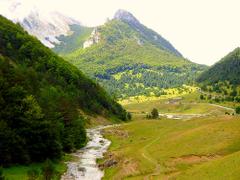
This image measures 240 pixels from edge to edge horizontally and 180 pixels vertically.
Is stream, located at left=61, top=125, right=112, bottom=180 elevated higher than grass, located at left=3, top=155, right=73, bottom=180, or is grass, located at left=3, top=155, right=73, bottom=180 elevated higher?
grass, located at left=3, top=155, right=73, bottom=180

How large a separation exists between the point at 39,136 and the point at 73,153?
2535cm

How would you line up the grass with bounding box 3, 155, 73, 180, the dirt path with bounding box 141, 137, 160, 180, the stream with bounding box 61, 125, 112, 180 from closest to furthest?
the grass with bounding box 3, 155, 73, 180
the dirt path with bounding box 141, 137, 160, 180
the stream with bounding box 61, 125, 112, 180

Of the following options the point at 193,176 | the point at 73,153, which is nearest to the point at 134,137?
the point at 73,153

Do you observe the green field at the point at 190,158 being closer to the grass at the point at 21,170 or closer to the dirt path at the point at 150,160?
the dirt path at the point at 150,160

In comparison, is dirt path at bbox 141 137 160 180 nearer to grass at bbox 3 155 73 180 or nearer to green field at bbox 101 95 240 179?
green field at bbox 101 95 240 179

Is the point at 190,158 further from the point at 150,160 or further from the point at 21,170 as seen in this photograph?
the point at 21,170

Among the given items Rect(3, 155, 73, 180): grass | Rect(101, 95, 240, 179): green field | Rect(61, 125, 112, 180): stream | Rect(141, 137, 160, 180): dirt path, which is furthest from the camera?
Rect(61, 125, 112, 180): stream

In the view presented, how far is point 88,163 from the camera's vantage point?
90688mm

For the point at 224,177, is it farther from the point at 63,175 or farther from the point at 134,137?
the point at 134,137

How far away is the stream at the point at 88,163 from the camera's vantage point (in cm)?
7472

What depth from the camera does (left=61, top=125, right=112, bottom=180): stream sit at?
74719 mm

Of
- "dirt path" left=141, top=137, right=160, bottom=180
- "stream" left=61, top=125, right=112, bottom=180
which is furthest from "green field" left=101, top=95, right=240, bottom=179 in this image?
"stream" left=61, top=125, right=112, bottom=180

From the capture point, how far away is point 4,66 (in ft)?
270

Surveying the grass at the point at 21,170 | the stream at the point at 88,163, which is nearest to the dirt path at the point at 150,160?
the stream at the point at 88,163
